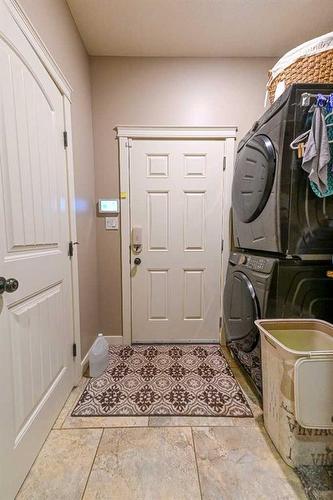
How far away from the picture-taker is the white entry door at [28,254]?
3.06 ft

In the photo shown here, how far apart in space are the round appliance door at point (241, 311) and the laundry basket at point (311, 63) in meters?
1.23

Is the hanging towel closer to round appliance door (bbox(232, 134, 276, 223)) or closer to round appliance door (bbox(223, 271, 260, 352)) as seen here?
round appliance door (bbox(232, 134, 276, 223))

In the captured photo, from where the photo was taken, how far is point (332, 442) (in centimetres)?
105

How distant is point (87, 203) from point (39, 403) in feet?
4.70

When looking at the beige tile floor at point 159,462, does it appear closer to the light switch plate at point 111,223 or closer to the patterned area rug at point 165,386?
the patterned area rug at point 165,386

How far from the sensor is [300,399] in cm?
99

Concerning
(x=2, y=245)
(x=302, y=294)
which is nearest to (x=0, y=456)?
(x=2, y=245)

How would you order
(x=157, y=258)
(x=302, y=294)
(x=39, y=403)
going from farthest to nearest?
(x=157, y=258)
(x=302, y=294)
(x=39, y=403)

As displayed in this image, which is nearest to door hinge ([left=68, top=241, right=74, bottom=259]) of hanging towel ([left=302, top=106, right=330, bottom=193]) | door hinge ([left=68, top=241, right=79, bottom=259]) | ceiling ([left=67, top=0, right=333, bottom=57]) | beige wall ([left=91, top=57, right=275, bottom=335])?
door hinge ([left=68, top=241, right=79, bottom=259])

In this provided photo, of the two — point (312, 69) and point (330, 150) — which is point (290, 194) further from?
point (312, 69)

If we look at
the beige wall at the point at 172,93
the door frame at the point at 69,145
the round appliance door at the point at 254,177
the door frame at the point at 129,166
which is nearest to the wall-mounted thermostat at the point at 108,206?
the door frame at the point at 129,166

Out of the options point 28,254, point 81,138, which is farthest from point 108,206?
point 28,254

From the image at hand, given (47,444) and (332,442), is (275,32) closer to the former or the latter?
(332,442)

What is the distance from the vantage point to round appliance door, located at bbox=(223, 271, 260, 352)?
1.44 meters
